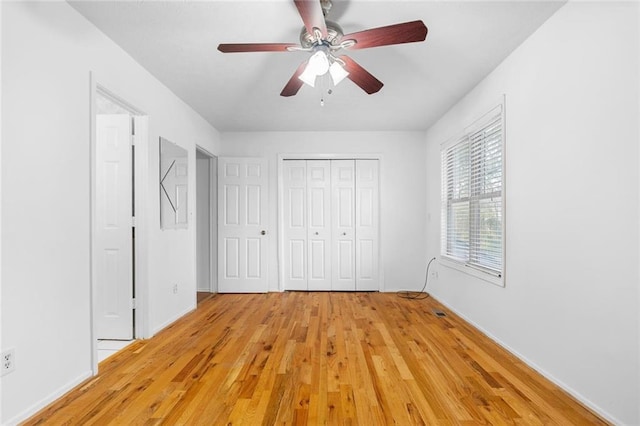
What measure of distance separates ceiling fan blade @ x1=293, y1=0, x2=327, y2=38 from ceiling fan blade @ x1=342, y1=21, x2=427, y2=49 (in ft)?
0.64

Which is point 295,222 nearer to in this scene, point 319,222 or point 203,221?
point 319,222

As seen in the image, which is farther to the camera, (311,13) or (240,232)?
(240,232)

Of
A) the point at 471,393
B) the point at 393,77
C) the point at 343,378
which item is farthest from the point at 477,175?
the point at 343,378

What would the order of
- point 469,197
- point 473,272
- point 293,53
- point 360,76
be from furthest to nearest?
1. point 469,197
2. point 473,272
3. point 293,53
4. point 360,76

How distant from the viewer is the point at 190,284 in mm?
3896

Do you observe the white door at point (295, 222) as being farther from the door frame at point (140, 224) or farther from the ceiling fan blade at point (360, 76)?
the ceiling fan blade at point (360, 76)

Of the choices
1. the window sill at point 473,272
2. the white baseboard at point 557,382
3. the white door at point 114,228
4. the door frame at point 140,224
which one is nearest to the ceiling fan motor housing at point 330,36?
the door frame at point 140,224

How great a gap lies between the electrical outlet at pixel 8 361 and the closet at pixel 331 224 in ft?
11.4

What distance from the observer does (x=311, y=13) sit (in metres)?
1.69

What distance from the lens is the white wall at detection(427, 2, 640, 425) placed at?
168 centimetres

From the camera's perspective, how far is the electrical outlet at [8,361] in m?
1.63

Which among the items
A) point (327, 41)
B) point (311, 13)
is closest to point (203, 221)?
point (327, 41)

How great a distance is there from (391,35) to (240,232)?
12.1ft

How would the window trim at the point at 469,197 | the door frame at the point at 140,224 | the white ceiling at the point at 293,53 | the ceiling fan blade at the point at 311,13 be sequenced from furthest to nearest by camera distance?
the door frame at the point at 140,224 < the window trim at the point at 469,197 < the white ceiling at the point at 293,53 < the ceiling fan blade at the point at 311,13
